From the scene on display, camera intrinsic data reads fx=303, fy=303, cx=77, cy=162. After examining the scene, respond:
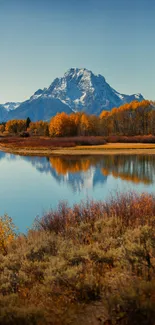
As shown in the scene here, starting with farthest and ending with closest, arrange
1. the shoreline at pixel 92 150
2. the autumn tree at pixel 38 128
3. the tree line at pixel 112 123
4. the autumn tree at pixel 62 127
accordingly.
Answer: the autumn tree at pixel 38 128, the tree line at pixel 112 123, the autumn tree at pixel 62 127, the shoreline at pixel 92 150

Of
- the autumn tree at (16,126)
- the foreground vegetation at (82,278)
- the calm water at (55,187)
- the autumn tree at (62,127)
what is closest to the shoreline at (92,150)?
the calm water at (55,187)

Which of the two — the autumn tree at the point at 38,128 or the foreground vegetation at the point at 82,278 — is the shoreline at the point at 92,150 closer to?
the foreground vegetation at the point at 82,278

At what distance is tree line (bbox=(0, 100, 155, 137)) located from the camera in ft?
332

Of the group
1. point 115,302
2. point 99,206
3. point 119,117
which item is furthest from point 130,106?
point 115,302

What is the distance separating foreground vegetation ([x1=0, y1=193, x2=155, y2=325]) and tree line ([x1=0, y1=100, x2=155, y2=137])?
89.9m

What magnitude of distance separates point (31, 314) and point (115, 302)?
5.37 ft

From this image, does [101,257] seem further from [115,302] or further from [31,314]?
[31,314]

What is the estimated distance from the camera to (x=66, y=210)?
1325 centimetres

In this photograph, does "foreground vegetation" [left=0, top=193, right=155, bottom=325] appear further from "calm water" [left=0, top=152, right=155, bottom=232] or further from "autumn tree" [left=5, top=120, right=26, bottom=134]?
"autumn tree" [left=5, top=120, right=26, bottom=134]

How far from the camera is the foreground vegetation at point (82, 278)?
229 inches

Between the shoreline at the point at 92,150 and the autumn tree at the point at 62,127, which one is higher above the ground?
the autumn tree at the point at 62,127

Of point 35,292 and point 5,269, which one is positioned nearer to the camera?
point 35,292

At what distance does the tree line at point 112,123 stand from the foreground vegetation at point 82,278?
89.9 meters

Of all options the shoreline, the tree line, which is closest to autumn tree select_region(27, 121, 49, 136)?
the tree line
